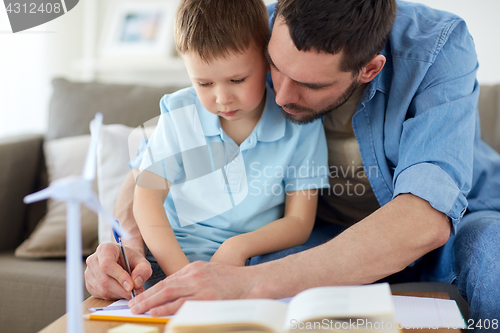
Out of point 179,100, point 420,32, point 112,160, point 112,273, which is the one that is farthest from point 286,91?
point 112,160

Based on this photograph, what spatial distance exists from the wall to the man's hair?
3.72ft

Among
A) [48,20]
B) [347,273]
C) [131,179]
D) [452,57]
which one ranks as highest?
[48,20]

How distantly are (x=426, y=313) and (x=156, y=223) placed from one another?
22.4 inches

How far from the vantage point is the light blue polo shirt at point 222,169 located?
1.01 m

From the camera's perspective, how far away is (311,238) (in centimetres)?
111

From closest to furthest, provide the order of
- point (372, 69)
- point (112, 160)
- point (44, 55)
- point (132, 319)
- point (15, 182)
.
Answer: point (132, 319) → point (372, 69) → point (112, 160) → point (15, 182) → point (44, 55)

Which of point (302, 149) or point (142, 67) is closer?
point (302, 149)

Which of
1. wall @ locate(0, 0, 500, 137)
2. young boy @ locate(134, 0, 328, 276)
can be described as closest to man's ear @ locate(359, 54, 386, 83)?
young boy @ locate(134, 0, 328, 276)

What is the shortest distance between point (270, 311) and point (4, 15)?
195 centimetres

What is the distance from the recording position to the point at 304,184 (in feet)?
3.34

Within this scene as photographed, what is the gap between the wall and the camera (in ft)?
5.88

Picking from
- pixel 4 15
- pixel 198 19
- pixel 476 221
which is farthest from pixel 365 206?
pixel 4 15

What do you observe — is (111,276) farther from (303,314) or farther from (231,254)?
(303,314)

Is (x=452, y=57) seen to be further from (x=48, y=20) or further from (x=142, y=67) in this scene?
(x=48, y=20)
